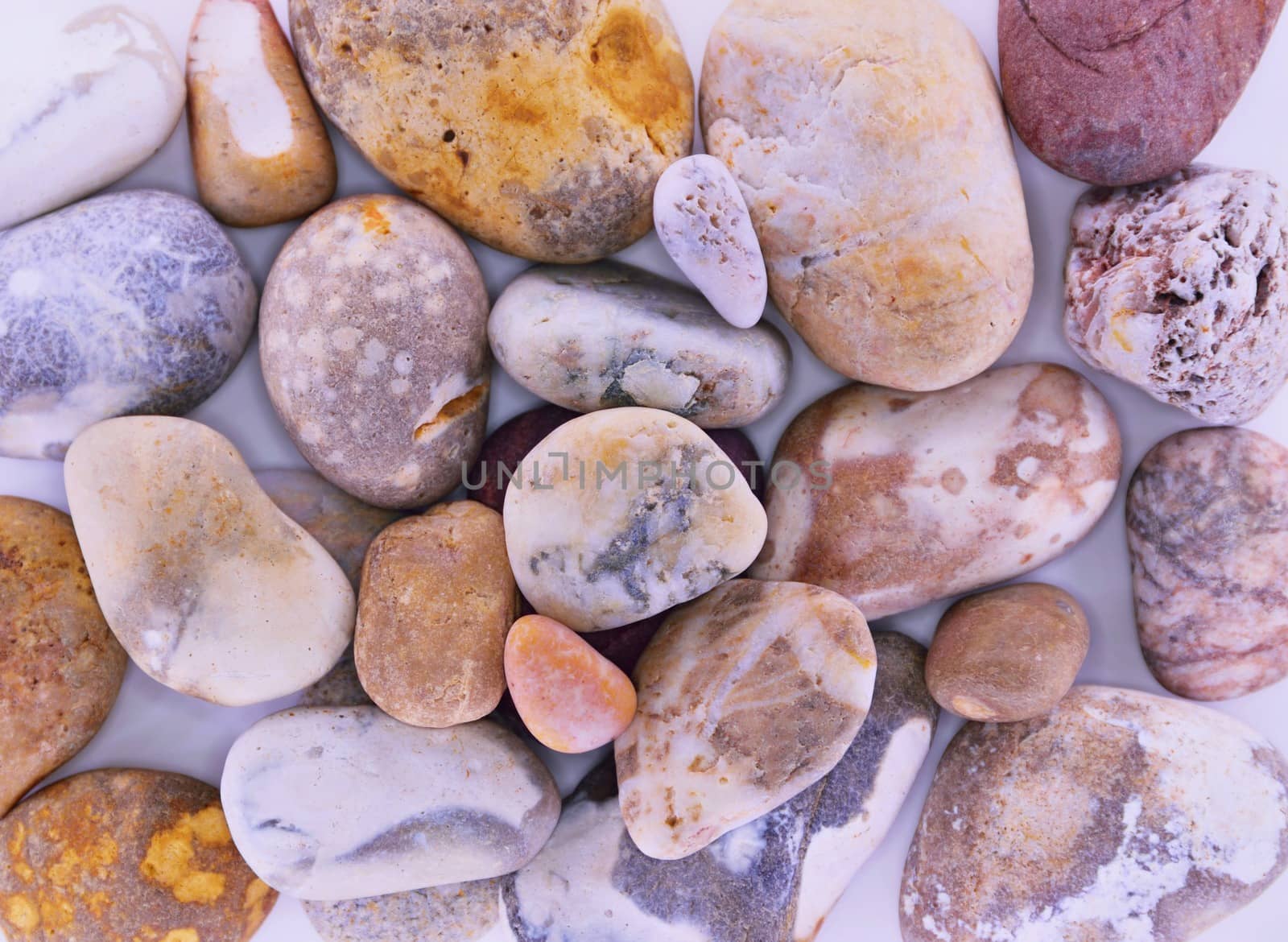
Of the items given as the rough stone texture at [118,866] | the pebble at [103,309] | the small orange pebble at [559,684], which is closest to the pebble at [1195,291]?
the small orange pebble at [559,684]

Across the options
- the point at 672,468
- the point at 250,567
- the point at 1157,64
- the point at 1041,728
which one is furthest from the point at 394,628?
the point at 1157,64

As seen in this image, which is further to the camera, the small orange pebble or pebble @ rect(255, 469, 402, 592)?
pebble @ rect(255, 469, 402, 592)

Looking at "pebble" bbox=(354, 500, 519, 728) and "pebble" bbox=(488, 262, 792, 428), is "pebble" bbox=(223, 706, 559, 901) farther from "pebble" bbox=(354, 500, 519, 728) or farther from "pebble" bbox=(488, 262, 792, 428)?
"pebble" bbox=(488, 262, 792, 428)

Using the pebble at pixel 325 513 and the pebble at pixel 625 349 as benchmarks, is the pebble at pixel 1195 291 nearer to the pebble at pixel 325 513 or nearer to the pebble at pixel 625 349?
the pebble at pixel 625 349

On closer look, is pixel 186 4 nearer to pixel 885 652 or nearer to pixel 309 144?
pixel 309 144

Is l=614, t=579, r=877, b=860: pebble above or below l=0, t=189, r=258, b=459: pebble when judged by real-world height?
below

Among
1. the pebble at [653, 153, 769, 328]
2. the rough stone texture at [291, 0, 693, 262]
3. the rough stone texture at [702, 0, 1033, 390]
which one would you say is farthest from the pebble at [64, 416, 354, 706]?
the rough stone texture at [702, 0, 1033, 390]

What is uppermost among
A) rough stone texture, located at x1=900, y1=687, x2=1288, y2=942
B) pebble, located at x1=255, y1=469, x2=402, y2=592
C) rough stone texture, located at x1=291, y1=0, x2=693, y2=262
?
rough stone texture, located at x1=291, y1=0, x2=693, y2=262
